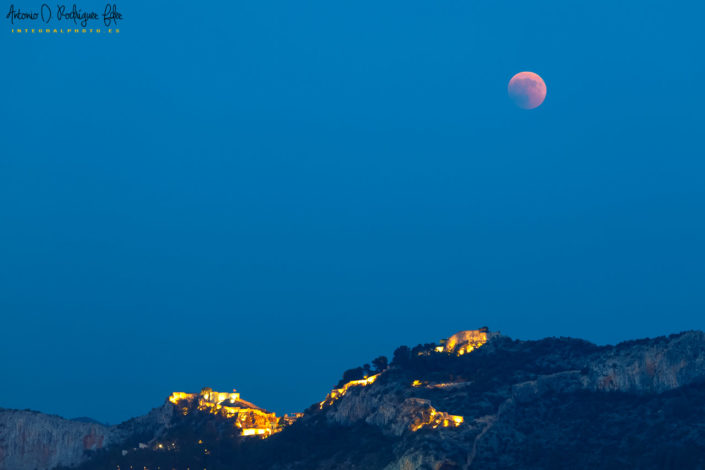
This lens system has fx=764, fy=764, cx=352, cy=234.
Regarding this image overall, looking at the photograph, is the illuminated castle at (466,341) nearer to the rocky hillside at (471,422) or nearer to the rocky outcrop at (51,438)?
the rocky hillside at (471,422)

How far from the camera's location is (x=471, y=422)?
112m

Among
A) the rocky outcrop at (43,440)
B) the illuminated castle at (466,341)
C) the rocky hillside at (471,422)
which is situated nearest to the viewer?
the rocky hillside at (471,422)

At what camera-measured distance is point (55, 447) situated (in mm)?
163125

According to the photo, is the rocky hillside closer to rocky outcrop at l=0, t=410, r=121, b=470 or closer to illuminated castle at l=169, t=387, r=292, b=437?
rocky outcrop at l=0, t=410, r=121, b=470

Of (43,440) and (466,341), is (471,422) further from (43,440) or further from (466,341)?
(43,440)

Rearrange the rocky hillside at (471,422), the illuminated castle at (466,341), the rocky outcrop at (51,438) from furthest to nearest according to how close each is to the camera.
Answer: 1. the rocky outcrop at (51,438)
2. the illuminated castle at (466,341)
3. the rocky hillside at (471,422)

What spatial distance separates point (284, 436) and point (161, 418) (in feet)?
134

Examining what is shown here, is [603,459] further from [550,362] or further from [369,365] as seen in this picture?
[369,365]

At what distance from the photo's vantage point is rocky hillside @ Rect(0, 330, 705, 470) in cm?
10238

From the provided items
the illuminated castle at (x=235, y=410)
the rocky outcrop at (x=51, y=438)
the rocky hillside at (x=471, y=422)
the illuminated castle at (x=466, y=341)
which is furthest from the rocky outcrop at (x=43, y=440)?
the illuminated castle at (x=466, y=341)

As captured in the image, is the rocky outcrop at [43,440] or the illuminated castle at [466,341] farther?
the rocky outcrop at [43,440]

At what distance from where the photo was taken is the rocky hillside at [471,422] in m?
102

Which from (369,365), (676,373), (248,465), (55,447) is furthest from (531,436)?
(55,447)

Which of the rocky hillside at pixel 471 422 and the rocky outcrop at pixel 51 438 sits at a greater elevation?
the rocky outcrop at pixel 51 438
